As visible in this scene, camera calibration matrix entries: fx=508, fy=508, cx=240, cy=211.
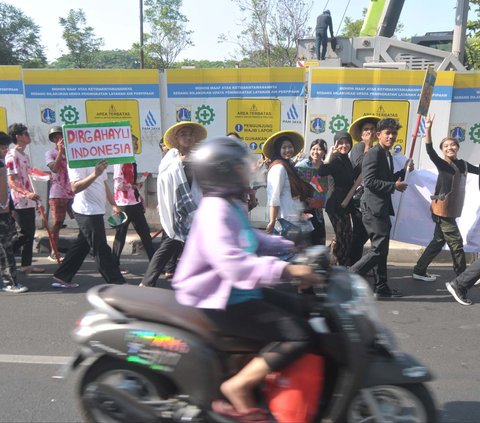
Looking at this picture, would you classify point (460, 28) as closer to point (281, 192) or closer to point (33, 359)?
point (281, 192)

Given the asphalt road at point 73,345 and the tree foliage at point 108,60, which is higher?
the tree foliage at point 108,60

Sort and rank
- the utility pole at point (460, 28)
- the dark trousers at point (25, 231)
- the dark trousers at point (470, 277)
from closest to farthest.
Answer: the dark trousers at point (470, 277) < the dark trousers at point (25, 231) < the utility pole at point (460, 28)

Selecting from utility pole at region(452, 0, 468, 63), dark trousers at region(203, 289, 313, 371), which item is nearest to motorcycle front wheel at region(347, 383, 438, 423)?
dark trousers at region(203, 289, 313, 371)

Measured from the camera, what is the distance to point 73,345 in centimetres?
403

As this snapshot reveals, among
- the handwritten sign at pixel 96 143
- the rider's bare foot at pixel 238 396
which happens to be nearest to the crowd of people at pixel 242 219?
the rider's bare foot at pixel 238 396

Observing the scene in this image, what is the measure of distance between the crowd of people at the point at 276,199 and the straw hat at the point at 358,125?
0.01 meters

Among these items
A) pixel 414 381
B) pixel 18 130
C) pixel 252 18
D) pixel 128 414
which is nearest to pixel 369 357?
pixel 414 381

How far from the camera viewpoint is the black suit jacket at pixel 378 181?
16.4 feet

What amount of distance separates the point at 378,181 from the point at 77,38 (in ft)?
139

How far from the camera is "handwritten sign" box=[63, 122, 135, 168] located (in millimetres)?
5113

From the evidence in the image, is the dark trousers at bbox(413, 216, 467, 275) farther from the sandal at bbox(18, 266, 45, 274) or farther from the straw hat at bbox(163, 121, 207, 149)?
the sandal at bbox(18, 266, 45, 274)

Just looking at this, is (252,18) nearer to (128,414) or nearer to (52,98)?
(52,98)

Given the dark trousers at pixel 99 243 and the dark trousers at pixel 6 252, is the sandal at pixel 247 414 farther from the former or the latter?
the dark trousers at pixel 6 252

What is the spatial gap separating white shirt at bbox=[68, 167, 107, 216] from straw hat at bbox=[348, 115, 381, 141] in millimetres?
3118
